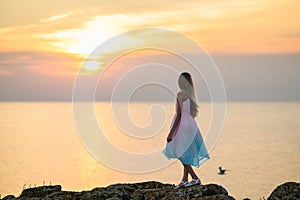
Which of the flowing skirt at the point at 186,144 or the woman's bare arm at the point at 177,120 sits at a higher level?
the woman's bare arm at the point at 177,120

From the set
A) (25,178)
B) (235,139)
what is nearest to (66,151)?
(25,178)

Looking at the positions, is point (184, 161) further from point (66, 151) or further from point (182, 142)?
point (66, 151)

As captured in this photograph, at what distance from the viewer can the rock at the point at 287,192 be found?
11766 mm

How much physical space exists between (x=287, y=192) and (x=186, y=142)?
2796 mm

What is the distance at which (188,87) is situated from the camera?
13078 millimetres

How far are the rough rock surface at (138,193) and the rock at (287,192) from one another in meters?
1.16

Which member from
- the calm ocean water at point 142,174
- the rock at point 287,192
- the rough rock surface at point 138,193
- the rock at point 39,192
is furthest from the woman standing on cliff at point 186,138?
the calm ocean water at point 142,174

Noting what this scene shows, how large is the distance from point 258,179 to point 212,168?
365 inches

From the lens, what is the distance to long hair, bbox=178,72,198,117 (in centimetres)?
1291

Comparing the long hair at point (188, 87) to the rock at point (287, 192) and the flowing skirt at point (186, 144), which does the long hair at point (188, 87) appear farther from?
the rock at point (287, 192)

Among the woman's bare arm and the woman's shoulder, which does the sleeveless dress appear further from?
the woman's shoulder

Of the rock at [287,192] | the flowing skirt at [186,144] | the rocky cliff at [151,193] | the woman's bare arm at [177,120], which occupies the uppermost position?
the woman's bare arm at [177,120]

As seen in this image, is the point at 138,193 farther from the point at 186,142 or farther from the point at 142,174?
the point at 142,174

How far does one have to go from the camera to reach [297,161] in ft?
262
